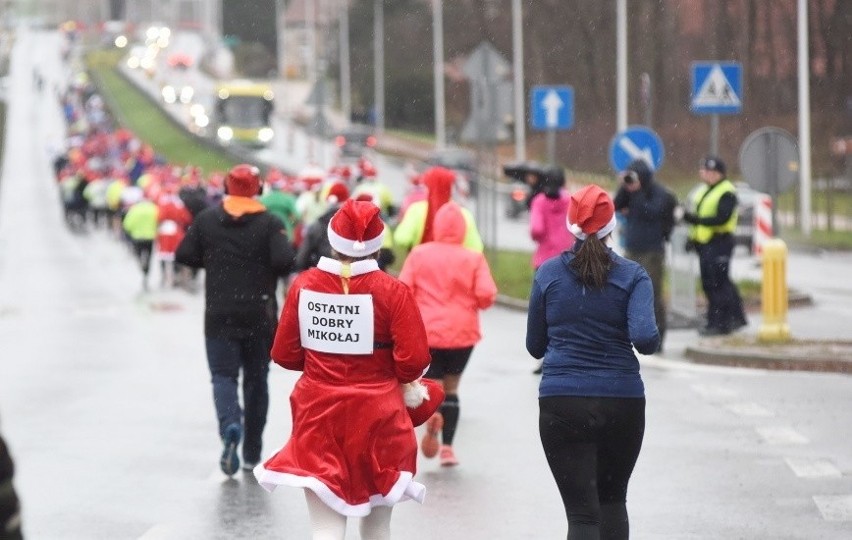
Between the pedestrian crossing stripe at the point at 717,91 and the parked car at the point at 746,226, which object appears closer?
the pedestrian crossing stripe at the point at 717,91

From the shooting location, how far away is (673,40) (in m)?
69.2

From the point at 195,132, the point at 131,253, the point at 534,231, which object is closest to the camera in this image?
the point at 534,231

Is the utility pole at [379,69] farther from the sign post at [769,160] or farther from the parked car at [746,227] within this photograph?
the sign post at [769,160]

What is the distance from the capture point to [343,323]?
7402mm

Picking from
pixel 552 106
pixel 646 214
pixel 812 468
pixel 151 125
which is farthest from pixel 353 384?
pixel 151 125

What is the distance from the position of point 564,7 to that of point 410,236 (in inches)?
2495

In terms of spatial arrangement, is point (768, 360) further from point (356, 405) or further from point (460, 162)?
point (460, 162)

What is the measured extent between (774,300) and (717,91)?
18.0ft

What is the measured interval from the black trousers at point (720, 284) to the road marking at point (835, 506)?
8782 mm

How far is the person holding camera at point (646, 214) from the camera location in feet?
57.4

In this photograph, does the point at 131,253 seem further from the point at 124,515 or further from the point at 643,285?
the point at 643,285

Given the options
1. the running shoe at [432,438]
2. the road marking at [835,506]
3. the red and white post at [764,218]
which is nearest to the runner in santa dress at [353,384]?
the road marking at [835,506]

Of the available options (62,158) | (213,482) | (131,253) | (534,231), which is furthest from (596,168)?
(213,482)

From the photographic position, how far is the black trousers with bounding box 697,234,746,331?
19172 millimetres
